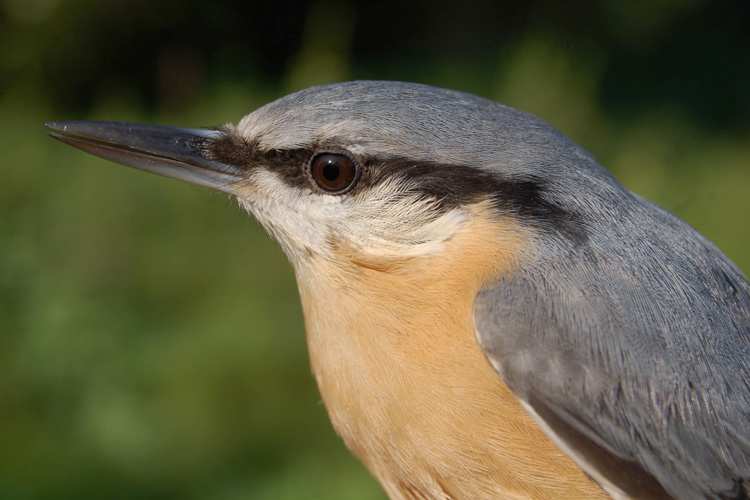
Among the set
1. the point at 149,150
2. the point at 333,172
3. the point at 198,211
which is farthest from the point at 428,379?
the point at 198,211

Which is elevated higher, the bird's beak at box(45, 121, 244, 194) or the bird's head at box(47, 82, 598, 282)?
the bird's beak at box(45, 121, 244, 194)

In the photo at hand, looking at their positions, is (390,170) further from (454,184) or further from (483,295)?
(483,295)

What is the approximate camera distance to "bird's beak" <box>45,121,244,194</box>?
8.38ft

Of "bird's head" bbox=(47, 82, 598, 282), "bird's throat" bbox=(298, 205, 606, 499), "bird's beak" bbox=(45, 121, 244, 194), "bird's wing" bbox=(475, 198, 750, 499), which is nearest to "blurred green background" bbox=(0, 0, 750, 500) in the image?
"bird's beak" bbox=(45, 121, 244, 194)

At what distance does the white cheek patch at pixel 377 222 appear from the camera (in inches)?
94.0

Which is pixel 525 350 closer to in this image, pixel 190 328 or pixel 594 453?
pixel 594 453

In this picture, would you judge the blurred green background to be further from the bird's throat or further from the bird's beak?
the bird's throat

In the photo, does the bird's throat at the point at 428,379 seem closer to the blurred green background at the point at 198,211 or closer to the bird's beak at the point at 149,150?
the bird's beak at the point at 149,150

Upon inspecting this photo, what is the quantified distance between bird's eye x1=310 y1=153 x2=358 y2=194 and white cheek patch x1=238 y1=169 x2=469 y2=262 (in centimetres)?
2

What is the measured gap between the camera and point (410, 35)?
9.10m

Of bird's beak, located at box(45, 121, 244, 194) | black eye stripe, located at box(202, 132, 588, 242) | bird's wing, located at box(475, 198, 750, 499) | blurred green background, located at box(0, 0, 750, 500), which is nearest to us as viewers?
bird's wing, located at box(475, 198, 750, 499)

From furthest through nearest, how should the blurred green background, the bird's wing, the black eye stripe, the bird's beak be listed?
the blurred green background → the bird's beak → the black eye stripe → the bird's wing

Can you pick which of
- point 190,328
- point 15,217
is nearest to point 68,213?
point 15,217

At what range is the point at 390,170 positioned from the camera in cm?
238
